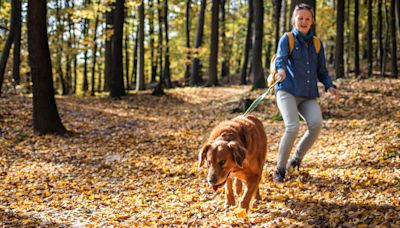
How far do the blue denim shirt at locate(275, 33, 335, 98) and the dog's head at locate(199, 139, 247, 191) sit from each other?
1.77 metres

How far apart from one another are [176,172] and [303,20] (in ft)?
12.9

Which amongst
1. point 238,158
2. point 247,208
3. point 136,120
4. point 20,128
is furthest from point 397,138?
point 20,128

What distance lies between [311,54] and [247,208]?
246cm

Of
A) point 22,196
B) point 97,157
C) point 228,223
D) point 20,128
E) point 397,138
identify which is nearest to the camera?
point 228,223

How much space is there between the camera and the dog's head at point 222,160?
13.8 feet

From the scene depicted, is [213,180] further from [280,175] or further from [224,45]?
[224,45]

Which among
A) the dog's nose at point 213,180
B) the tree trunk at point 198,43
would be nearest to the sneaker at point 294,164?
the dog's nose at point 213,180

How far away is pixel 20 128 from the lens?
39.0ft

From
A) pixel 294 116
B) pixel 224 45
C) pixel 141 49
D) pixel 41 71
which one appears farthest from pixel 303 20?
pixel 224 45

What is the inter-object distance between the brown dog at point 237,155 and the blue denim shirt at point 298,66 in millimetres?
767

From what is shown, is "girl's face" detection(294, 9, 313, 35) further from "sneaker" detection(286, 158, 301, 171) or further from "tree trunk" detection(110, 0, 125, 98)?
"tree trunk" detection(110, 0, 125, 98)

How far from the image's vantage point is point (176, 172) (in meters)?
8.00

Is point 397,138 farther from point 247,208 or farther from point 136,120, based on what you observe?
point 136,120

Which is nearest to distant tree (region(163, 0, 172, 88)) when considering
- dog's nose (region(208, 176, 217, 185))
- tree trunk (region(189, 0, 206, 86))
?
tree trunk (region(189, 0, 206, 86))
